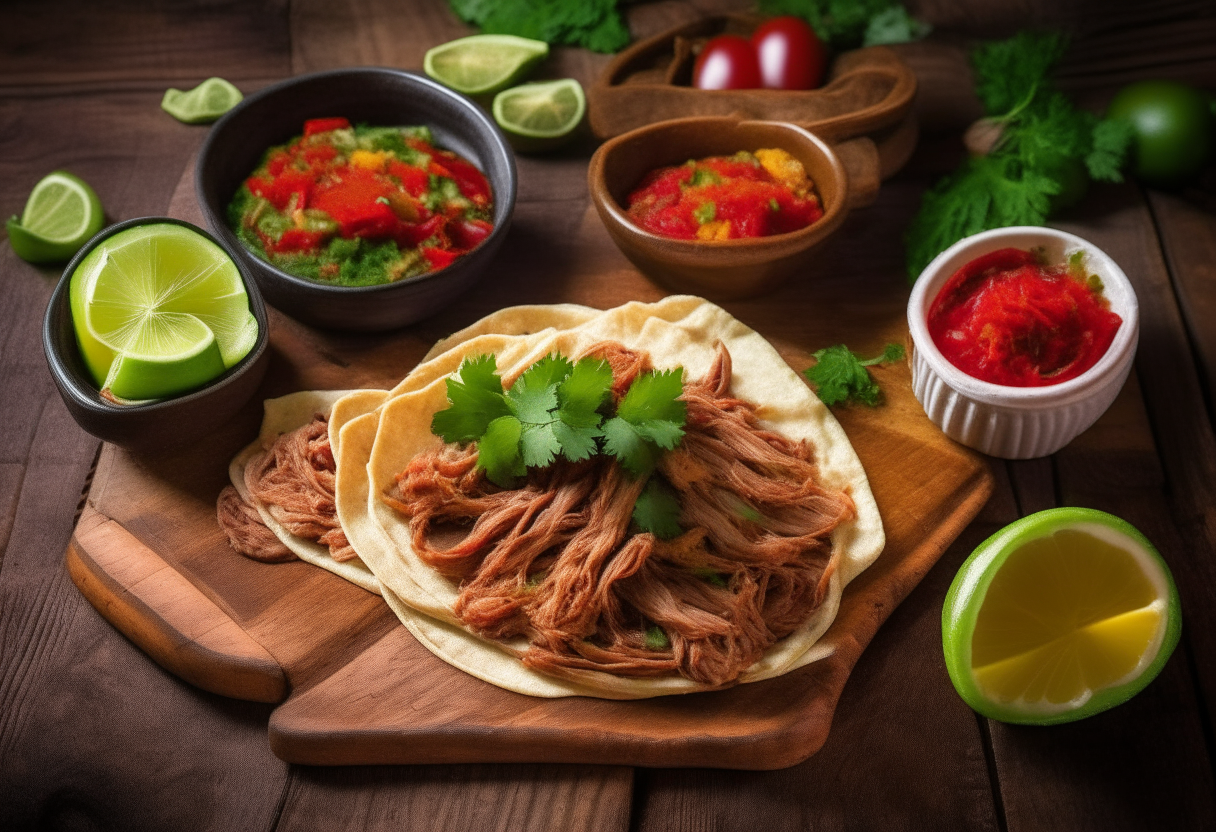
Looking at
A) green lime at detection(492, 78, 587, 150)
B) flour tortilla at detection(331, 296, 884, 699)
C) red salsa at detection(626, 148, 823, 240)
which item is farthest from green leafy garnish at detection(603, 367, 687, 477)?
green lime at detection(492, 78, 587, 150)

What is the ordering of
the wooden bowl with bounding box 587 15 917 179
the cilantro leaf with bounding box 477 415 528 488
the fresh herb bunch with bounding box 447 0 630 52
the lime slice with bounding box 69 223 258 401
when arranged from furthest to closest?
1. the fresh herb bunch with bounding box 447 0 630 52
2. the wooden bowl with bounding box 587 15 917 179
3. the lime slice with bounding box 69 223 258 401
4. the cilantro leaf with bounding box 477 415 528 488

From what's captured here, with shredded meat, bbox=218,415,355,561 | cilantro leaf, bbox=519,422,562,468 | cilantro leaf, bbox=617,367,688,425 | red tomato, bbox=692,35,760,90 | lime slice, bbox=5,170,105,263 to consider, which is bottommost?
shredded meat, bbox=218,415,355,561

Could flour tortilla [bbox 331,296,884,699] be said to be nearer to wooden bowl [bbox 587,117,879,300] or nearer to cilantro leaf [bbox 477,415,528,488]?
wooden bowl [bbox 587,117,879,300]

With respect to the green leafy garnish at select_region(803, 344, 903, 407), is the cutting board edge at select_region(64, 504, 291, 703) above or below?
below

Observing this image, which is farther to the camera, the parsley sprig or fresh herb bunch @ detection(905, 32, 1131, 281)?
fresh herb bunch @ detection(905, 32, 1131, 281)

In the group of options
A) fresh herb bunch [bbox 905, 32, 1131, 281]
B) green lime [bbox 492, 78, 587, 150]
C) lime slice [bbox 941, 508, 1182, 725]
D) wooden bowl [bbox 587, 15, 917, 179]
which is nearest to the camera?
lime slice [bbox 941, 508, 1182, 725]

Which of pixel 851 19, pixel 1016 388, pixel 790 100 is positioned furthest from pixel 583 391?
pixel 851 19
